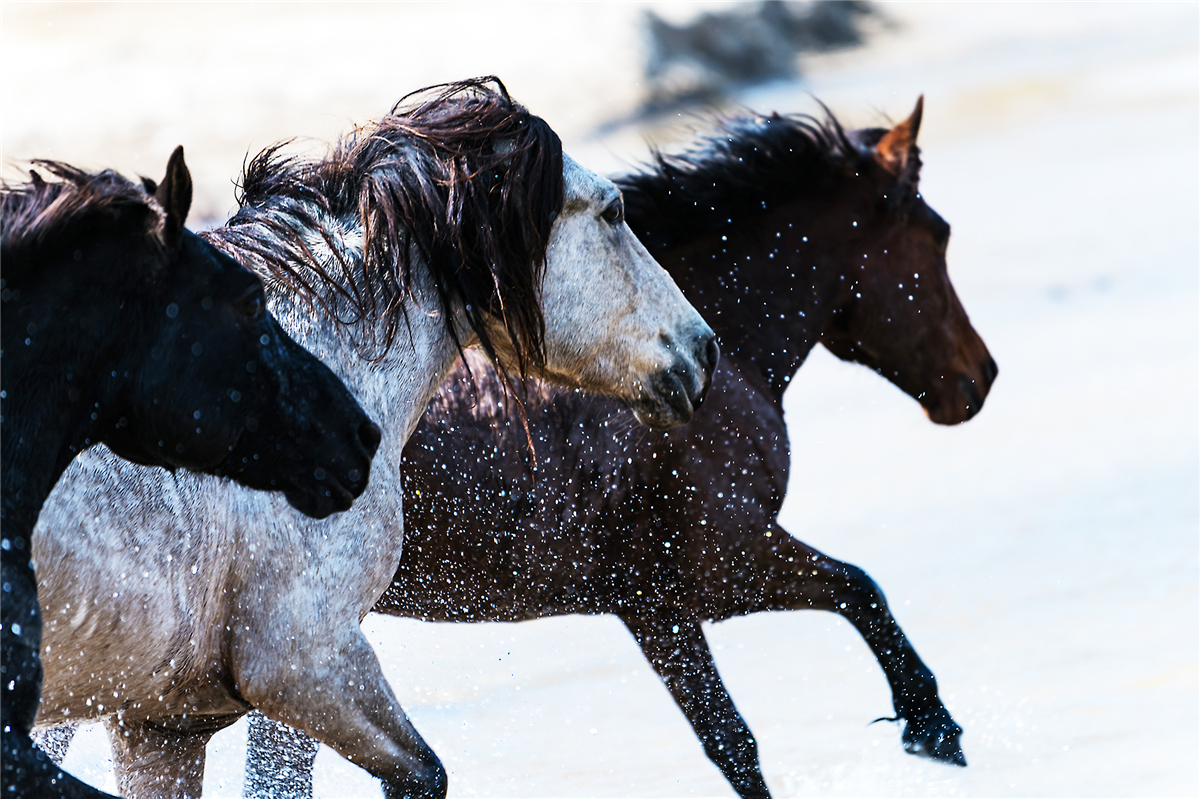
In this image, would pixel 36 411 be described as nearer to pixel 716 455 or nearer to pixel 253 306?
pixel 253 306

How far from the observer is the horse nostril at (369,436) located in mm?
2535

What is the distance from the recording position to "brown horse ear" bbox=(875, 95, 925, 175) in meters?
4.81

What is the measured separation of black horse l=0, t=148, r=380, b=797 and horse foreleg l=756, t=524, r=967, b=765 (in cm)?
192

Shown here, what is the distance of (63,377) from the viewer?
2205 millimetres

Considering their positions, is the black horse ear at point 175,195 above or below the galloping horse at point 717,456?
above

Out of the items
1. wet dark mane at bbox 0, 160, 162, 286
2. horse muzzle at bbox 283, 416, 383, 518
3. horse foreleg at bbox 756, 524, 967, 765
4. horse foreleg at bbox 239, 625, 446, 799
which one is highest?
wet dark mane at bbox 0, 160, 162, 286

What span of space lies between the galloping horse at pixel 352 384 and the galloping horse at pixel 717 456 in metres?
0.77

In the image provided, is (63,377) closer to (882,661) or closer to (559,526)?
(559,526)

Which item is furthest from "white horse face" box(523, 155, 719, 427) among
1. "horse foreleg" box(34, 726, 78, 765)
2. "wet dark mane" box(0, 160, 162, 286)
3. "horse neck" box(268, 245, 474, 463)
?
"horse foreleg" box(34, 726, 78, 765)

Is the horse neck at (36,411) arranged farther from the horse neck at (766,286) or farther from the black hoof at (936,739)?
the black hoof at (936,739)

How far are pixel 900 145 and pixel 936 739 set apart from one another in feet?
6.72

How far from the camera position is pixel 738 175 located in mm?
4590

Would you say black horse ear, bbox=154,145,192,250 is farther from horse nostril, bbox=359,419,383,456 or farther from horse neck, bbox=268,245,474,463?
horse neck, bbox=268,245,474,463

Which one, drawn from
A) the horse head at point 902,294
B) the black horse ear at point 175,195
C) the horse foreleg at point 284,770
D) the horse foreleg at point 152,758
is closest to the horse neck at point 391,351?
the black horse ear at point 175,195
